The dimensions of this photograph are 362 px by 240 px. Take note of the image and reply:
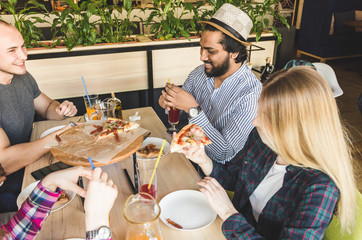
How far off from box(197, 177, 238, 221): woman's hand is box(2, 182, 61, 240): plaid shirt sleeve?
1.91ft

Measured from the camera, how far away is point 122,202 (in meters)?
1.22

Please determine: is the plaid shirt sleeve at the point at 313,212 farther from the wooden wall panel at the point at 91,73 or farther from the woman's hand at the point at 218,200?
the wooden wall panel at the point at 91,73

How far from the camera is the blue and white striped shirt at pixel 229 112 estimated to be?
1.66m

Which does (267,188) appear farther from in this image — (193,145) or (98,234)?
(98,234)

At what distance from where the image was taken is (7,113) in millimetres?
1754

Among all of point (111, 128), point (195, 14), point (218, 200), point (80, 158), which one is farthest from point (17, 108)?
point (195, 14)

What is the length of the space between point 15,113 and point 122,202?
1.05 m

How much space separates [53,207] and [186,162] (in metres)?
0.65

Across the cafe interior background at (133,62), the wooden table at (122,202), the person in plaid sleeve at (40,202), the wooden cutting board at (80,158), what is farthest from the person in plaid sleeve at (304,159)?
the cafe interior background at (133,62)

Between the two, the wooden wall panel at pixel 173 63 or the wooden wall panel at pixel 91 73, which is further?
the wooden wall panel at pixel 173 63

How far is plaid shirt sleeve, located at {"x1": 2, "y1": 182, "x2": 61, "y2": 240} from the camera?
103cm

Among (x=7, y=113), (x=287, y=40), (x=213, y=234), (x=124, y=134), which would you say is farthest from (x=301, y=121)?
(x=287, y=40)

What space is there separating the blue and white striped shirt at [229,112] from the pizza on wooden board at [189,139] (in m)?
0.23

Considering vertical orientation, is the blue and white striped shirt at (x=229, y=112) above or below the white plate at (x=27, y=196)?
above
